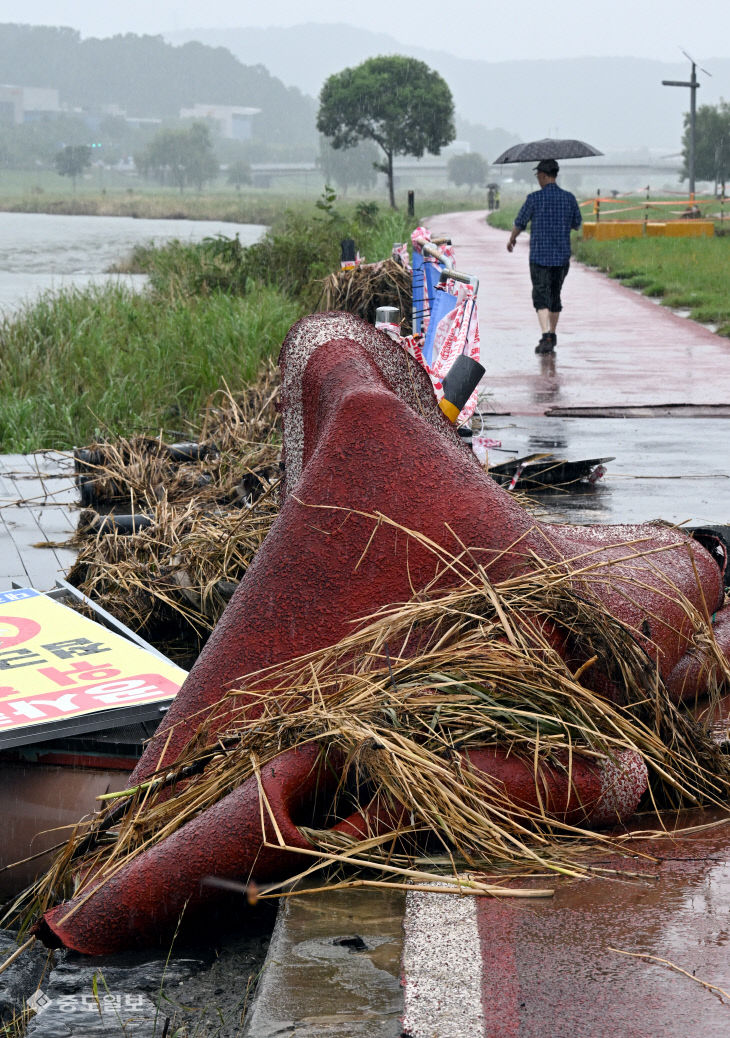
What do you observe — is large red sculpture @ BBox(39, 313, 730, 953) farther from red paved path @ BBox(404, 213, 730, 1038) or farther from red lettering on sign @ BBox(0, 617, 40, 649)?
red lettering on sign @ BBox(0, 617, 40, 649)

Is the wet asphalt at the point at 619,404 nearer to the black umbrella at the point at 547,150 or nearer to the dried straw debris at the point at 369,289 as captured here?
the dried straw debris at the point at 369,289

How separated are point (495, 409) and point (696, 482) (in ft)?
10.0

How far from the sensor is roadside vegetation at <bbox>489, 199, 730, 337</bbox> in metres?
18.6

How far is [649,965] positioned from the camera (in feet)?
7.04

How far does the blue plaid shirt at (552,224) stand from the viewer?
525 inches

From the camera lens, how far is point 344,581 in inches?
118

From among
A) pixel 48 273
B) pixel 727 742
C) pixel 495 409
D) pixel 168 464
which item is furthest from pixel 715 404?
pixel 48 273

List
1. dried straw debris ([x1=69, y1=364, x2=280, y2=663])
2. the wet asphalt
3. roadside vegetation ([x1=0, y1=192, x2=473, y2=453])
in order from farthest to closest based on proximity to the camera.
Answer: roadside vegetation ([x1=0, y1=192, x2=473, y2=453])
the wet asphalt
dried straw debris ([x1=69, y1=364, x2=280, y2=663])

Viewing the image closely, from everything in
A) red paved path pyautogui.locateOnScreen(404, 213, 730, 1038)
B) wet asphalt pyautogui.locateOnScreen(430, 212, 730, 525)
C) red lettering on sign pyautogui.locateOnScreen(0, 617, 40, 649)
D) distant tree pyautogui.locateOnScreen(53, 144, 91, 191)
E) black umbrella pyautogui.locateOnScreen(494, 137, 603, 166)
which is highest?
distant tree pyautogui.locateOnScreen(53, 144, 91, 191)

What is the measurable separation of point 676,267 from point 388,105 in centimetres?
6211

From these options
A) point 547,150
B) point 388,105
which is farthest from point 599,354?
point 388,105

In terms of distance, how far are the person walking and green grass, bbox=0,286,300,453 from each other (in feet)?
8.44

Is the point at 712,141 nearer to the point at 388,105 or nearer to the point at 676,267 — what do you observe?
the point at 388,105

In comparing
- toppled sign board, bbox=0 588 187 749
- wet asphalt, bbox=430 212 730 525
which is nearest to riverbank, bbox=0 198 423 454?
wet asphalt, bbox=430 212 730 525
